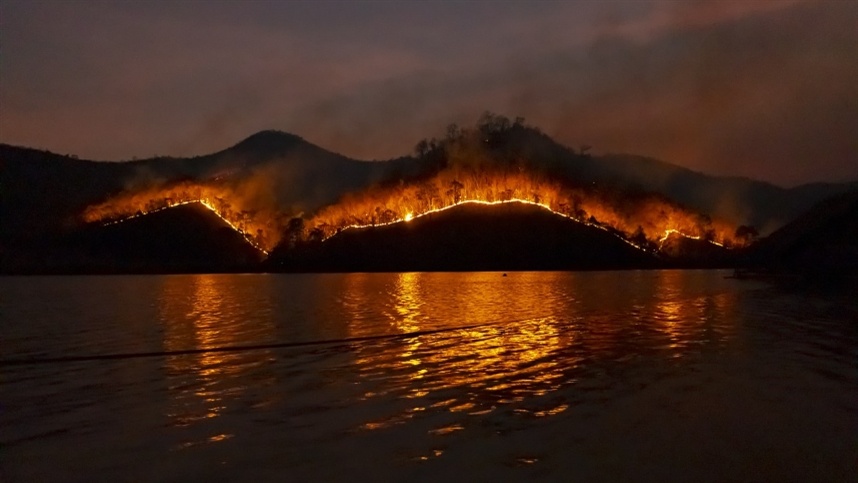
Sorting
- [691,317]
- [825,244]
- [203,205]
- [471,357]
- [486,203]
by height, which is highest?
[203,205]

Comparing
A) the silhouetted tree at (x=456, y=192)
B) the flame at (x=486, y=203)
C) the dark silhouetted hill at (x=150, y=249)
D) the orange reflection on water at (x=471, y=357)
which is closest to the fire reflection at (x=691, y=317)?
the orange reflection on water at (x=471, y=357)

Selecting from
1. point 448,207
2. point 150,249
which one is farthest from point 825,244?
point 150,249

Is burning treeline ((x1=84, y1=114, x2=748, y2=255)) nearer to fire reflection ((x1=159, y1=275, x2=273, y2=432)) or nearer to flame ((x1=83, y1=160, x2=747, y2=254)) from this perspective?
flame ((x1=83, y1=160, x2=747, y2=254))

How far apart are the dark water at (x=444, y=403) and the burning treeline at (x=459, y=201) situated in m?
86.5

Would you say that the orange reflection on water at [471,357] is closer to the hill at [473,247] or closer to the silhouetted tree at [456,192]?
the hill at [473,247]

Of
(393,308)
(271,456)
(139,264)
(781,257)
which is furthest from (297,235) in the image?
(271,456)

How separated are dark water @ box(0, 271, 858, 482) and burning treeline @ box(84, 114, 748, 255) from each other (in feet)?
284

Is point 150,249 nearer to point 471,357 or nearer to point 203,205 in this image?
point 203,205

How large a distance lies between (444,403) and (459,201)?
321 feet

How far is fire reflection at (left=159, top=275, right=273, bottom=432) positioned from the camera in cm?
1060

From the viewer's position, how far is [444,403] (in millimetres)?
10422

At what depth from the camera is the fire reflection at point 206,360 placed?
34.8ft

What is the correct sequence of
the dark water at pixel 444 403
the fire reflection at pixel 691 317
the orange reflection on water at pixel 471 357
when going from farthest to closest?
1. the fire reflection at pixel 691 317
2. the orange reflection on water at pixel 471 357
3. the dark water at pixel 444 403

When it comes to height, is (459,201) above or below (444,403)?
above
